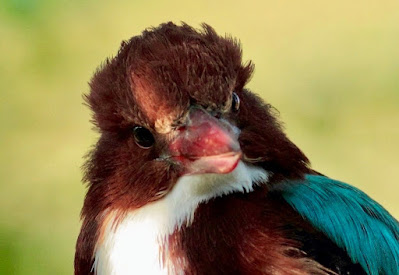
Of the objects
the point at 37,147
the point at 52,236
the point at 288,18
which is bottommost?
the point at 52,236

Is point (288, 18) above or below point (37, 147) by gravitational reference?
above

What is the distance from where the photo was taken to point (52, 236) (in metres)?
5.70

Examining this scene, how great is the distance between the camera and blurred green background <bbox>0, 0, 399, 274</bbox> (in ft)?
19.4

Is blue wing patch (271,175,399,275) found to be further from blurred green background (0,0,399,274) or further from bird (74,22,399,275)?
blurred green background (0,0,399,274)

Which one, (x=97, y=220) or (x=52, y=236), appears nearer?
(x=97, y=220)

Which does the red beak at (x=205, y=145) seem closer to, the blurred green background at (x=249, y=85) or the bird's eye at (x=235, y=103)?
the bird's eye at (x=235, y=103)

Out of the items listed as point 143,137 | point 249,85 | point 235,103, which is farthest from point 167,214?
point 249,85

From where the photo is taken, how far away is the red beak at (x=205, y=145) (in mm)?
3244

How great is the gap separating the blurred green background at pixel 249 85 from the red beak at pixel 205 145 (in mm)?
2369

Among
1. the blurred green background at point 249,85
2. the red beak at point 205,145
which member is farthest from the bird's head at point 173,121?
the blurred green background at point 249,85

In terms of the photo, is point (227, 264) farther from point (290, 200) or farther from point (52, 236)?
point (52, 236)

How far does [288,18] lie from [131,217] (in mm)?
3446

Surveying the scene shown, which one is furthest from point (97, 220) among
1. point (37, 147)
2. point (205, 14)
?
point (205, 14)

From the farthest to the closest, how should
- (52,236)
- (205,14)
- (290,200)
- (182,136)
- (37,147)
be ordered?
(205,14) < (37,147) < (52,236) < (290,200) < (182,136)
